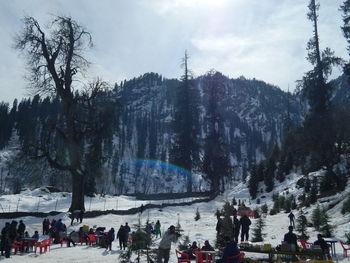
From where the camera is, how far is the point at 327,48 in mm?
28172

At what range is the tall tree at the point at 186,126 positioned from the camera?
43.4 metres

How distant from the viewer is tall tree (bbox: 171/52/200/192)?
43.4 m

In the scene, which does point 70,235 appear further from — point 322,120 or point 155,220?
point 322,120

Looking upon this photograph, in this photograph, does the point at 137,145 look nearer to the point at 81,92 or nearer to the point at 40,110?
the point at 40,110

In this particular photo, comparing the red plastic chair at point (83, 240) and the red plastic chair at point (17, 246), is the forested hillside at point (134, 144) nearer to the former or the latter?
the red plastic chair at point (83, 240)

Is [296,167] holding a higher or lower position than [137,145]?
lower

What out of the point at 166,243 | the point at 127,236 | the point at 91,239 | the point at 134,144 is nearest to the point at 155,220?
the point at 91,239

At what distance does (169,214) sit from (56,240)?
12.1 metres

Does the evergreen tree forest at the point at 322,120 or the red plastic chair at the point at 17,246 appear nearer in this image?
the red plastic chair at the point at 17,246

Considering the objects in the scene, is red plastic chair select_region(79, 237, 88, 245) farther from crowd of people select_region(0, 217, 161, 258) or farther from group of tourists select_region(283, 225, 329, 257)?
group of tourists select_region(283, 225, 329, 257)

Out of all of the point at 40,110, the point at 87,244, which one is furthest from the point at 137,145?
the point at 87,244

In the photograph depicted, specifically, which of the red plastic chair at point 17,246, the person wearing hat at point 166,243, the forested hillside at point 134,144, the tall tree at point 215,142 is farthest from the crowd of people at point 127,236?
the tall tree at point 215,142

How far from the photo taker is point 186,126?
4491 cm

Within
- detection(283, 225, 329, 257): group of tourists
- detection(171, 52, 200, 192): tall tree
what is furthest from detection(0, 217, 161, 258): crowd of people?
detection(171, 52, 200, 192): tall tree
